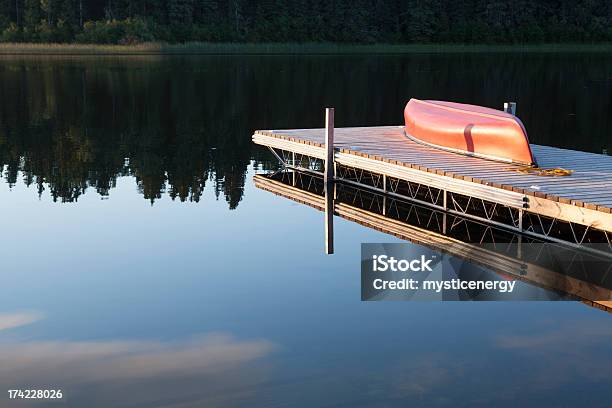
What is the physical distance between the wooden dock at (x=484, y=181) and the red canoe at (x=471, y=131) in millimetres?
269

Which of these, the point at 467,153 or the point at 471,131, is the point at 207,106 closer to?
the point at 467,153

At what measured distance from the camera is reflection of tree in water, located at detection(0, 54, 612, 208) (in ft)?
82.6

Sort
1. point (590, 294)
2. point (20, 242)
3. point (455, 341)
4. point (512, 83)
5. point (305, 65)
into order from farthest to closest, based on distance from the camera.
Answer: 1. point (305, 65)
2. point (512, 83)
3. point (20, 242)
4. point (590, 294)
5. point (455, 341)

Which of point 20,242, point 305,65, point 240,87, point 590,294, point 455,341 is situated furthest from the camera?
point 305,65

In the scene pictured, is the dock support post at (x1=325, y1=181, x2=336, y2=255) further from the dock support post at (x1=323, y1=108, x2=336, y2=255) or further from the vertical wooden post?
the vertical wooden post

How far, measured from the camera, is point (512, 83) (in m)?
53.4

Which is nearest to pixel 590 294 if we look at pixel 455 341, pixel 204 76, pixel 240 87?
pixel 455 341

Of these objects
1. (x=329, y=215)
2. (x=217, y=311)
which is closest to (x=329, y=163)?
(x=329, y=215)

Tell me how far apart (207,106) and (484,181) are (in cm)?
2599

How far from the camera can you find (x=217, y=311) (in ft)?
42.0

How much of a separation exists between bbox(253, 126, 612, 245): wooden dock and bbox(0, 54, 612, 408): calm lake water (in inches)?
73.3

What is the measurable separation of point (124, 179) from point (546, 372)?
15.1 metres

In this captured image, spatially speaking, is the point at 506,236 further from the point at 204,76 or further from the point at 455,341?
the point at 204,76

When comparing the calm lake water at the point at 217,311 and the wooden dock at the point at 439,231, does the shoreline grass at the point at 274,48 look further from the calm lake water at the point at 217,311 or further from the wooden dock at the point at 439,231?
the wooden dock at the point at 439,231
